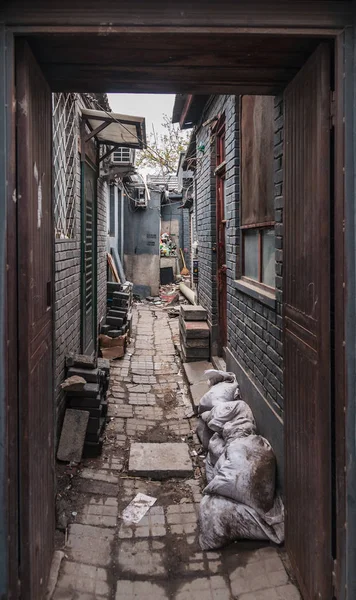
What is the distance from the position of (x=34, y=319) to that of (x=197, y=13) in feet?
5.09

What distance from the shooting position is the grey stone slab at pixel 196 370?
6568mm

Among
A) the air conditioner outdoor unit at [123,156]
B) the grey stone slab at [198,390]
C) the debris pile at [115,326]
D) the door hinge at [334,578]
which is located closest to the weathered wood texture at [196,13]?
the door hinge at [334,578]

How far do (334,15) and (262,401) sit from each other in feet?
9.52

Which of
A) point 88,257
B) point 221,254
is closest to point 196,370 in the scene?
point 221,254

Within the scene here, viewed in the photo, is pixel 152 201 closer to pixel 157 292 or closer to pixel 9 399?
pixel 157 292

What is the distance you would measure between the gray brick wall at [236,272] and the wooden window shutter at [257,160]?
27 cm

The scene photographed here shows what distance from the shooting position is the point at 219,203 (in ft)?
23.8

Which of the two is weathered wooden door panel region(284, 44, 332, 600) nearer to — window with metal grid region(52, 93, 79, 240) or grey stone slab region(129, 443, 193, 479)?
grey stone slab region(129, 443, 193, 479)

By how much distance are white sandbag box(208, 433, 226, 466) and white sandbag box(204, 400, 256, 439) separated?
90mm

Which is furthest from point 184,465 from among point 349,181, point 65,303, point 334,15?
point 334,15

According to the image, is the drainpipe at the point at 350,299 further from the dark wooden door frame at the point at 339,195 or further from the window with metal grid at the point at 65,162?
the window with metal grid at the point at 65,162

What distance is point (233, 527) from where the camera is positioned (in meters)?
3.24

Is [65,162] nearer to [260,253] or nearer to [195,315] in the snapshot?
[260,253]

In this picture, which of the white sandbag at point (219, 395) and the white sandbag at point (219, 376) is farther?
the white sandbag at point (219, 376)
